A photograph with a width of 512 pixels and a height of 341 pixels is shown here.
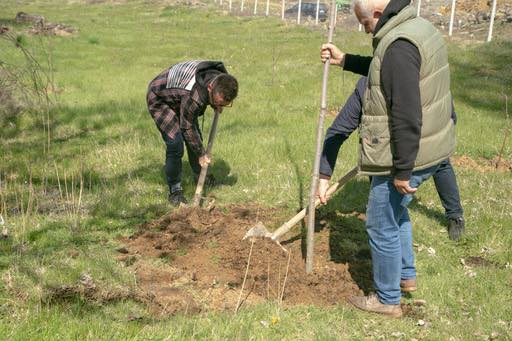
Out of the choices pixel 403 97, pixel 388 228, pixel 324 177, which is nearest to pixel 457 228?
pixel 324 177

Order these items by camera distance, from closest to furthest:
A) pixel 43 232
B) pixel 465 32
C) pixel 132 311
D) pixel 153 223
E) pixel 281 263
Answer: pixel 132 311, pixel 281 263, pixel 43 232, pixel 153 223, pixel 465 32

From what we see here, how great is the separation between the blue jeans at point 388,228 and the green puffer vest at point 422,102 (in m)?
0.13

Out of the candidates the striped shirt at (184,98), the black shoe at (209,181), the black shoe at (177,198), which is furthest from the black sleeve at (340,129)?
the black shoe at (209,181)

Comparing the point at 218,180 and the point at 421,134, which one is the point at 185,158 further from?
the point at 421,134

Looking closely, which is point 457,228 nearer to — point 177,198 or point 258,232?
point 258,232

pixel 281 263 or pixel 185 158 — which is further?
pixel 185 158

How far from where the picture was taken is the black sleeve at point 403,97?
3.17 m

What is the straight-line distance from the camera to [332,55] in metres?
4.05

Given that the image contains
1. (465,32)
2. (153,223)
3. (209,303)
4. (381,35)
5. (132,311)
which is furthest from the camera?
(465,32)

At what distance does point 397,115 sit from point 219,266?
2258 millimetres

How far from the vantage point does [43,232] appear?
5.17m

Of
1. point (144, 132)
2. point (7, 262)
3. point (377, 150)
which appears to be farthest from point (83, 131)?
point (377, 150)

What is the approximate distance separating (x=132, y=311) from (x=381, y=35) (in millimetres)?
2572

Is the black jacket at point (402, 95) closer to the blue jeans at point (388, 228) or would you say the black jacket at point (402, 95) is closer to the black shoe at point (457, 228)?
the blue jeans at point (388, 228)
